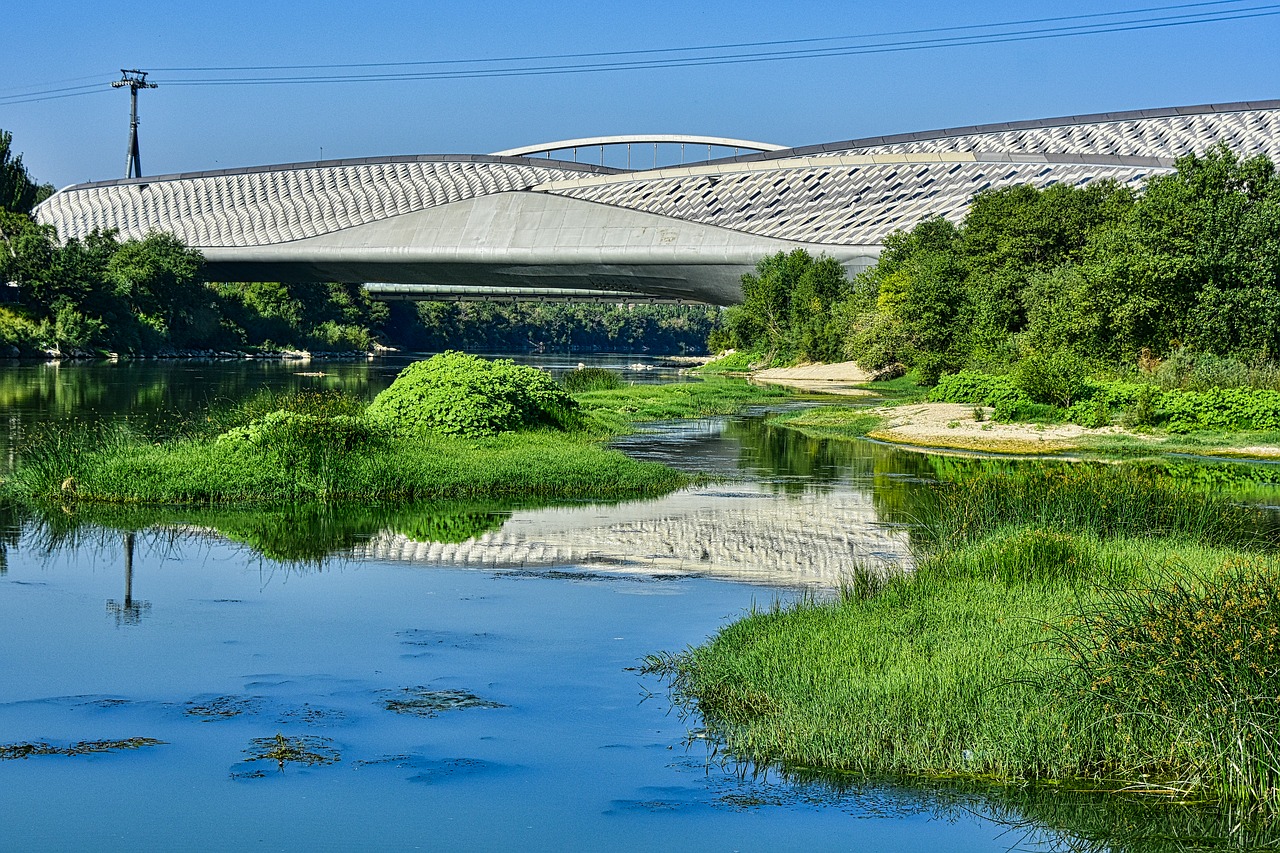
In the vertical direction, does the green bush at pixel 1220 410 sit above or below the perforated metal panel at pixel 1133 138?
below

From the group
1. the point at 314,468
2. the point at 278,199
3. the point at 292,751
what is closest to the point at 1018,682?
the point at 292,751

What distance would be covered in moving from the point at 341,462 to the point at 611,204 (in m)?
68.0

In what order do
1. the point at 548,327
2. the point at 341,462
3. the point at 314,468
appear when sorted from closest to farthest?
the point at 314,468
the point at 341,462
the point at 548,327

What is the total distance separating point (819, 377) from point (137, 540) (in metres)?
47.4

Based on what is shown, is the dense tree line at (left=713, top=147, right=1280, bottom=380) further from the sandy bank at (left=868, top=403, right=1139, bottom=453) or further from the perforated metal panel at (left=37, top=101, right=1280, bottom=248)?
the perforated metal panel at (left=37, top=101, right=1280, bottom=248)

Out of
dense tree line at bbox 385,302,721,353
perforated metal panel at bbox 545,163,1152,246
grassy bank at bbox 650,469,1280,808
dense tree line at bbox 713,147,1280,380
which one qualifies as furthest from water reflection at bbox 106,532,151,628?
dense tree line at bbox 385,302,721,353

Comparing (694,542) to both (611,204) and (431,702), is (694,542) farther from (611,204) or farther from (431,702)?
(611,204)

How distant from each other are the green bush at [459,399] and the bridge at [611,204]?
5068 centimetres

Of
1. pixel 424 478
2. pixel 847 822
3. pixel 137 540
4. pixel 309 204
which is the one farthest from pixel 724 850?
pixel 309 204

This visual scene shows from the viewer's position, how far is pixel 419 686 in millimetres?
9484

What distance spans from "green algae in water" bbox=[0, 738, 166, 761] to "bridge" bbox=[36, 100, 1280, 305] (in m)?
66.6

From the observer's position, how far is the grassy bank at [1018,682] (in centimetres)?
737

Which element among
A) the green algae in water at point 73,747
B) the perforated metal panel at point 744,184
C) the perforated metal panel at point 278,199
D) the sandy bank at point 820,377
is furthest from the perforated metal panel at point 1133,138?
the green algae in water at point 73,747

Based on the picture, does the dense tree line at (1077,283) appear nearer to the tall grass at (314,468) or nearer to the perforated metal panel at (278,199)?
the tall grass at (314,468)
